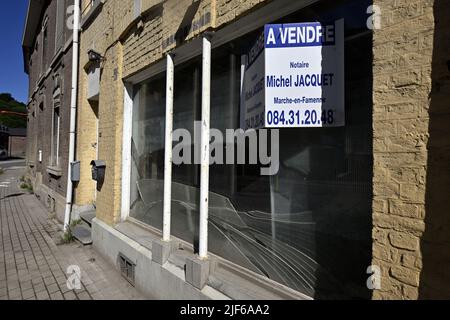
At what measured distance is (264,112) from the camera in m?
2.71

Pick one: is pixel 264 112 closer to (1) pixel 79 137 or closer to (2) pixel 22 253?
(2) pixel 22 253

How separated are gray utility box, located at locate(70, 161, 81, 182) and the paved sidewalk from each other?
122 centimetres

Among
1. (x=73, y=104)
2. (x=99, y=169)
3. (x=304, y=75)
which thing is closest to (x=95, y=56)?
(x=73, y=104)

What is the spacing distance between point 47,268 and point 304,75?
4551 millimetres

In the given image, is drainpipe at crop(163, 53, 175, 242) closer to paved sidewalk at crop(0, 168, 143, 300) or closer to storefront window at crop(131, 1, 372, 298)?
storefront window at crop(131, 1, 372, 298)

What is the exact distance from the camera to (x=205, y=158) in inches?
128

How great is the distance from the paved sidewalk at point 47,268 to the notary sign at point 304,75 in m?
2.89

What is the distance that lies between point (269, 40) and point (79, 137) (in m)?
5.75

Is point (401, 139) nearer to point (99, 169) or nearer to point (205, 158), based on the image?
point (205, 158)

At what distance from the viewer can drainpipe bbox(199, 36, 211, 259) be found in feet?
10.7

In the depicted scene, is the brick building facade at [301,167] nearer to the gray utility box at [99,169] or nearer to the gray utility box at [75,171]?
the gray utility box at [99,169]

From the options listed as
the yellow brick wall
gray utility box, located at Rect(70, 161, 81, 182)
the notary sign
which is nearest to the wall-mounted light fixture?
gray utility box, located at Rect(70, 161, 81, 182)

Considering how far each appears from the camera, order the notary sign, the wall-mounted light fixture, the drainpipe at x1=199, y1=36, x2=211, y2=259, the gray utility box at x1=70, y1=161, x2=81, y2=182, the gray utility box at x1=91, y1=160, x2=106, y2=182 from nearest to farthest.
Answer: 1. the notary sign
2. the drainpipe at x1=199, y1=36, x2=211, y2=259
3. the gray utility box at x1=91, y1=160, x2=106, y2=182
4. the wall-mounted light fixture
5. the gray utility box at x1=70, y1=161, x2=81, y2=182
